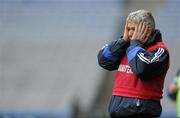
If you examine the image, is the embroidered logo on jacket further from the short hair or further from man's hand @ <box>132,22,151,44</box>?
the short hair

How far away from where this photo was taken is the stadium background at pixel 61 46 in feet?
45.1

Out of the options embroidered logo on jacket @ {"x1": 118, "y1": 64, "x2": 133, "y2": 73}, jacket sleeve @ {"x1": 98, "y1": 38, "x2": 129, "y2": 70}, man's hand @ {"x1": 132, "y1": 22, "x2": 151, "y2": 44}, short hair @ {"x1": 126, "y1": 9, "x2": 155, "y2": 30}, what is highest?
short hair @ {"x1": 126, "y1": 9, "x2": 155, "y2": 30}

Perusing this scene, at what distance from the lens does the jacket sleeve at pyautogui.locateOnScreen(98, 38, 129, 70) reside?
15.9 feet

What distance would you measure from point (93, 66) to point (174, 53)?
5.50 feet

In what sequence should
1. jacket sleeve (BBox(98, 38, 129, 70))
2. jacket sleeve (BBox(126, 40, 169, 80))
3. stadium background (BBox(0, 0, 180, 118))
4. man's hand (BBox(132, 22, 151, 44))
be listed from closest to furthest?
jacket sleeve (BBox(126, 40, 169, 80)), man's hand (BBox(132, 22, 151, 44)), jacket sleeve (BBox(98, 38, 129, 70)), stadium background (BBox(0, 0, 180, 118))

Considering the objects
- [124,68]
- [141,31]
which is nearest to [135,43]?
[141,31]

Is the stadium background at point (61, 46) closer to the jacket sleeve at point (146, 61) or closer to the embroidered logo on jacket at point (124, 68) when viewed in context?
the embroidered logo on jacket at point (124, 68)

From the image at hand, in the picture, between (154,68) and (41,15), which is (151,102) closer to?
(154,68)

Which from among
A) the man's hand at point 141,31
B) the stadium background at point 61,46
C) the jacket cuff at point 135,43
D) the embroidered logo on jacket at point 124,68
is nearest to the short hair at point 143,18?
the man's hand at point 141,31

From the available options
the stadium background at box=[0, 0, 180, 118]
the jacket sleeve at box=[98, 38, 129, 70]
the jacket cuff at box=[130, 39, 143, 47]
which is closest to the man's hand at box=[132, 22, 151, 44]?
the jacket cuff at box=[130, 39, 143, 47]

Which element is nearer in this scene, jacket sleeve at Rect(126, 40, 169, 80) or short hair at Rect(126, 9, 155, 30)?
jacket sleeve at Rect(126, 40, 169, 80)

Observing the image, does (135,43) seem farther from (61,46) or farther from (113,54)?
(61,46)

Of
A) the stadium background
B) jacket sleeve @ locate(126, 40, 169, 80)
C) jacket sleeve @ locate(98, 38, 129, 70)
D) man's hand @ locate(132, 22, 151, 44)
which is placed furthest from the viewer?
the stadium background

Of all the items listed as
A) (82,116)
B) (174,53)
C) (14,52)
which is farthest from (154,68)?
(14,52)
